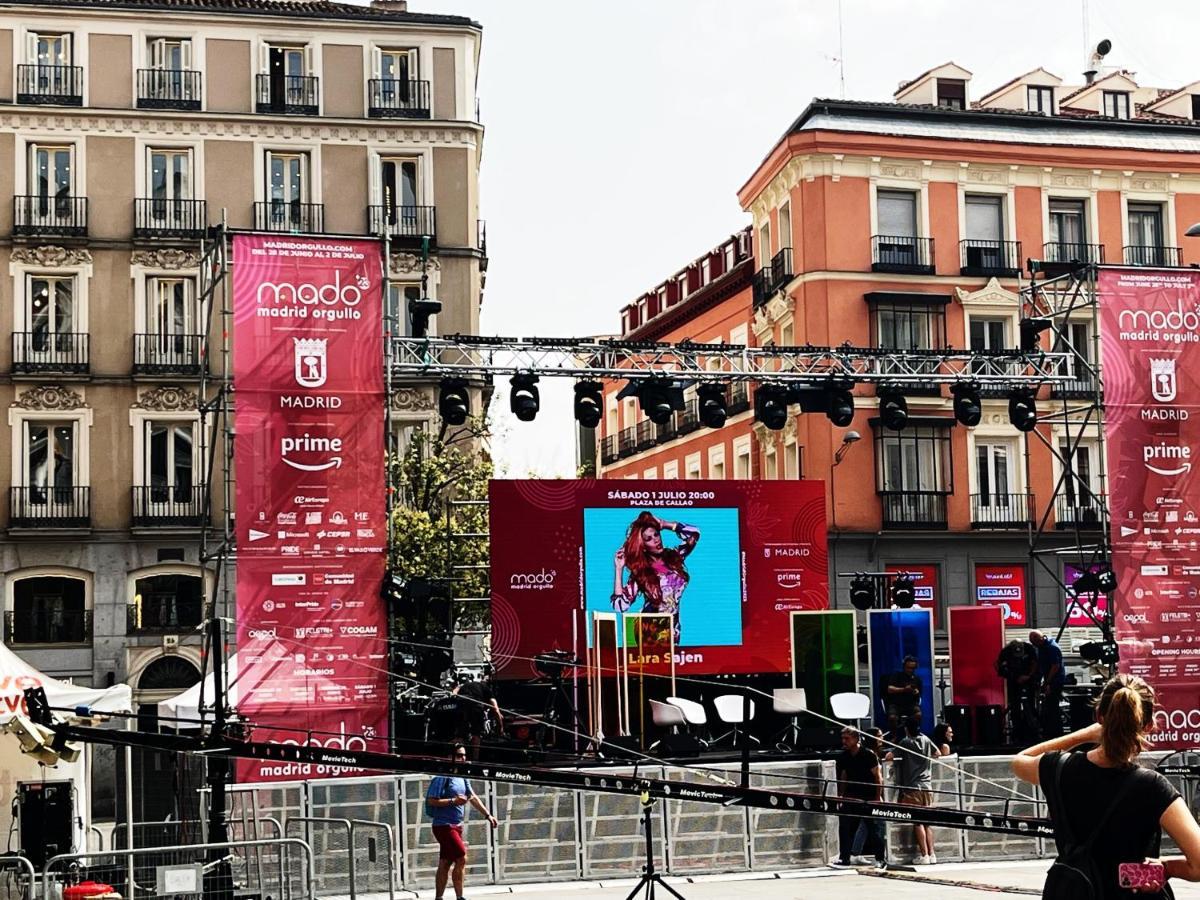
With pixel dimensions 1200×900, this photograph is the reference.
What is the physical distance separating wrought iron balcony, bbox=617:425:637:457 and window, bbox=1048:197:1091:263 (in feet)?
50.4

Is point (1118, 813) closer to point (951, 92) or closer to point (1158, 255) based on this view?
point (1158, 255)

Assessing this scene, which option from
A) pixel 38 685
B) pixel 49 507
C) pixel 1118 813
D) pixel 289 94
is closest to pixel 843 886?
pixel 38 685

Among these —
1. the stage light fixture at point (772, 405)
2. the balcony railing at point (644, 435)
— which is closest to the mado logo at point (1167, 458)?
the stage light fixture at point (772, 405)

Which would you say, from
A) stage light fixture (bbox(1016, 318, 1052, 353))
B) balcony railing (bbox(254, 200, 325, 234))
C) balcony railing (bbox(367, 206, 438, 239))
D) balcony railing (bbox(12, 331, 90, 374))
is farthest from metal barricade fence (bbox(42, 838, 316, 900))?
balcony railing (bbox(367, 206, 438, 239))

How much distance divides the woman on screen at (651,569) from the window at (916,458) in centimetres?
1322

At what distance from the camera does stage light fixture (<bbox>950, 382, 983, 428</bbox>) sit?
24.2 metres

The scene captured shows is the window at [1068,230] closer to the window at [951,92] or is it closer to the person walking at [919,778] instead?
the window at [951,92]

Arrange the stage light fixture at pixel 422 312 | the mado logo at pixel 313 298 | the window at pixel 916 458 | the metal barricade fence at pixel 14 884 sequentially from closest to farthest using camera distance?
1. the metal barricade fence at pixel 14 884
2. the mado logo at pixel 313 298
3. the stage light fixture at pixel 422 312
4. the window at pixel 916 458

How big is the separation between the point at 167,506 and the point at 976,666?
18647 millimetres

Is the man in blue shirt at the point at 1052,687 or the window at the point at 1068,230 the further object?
the window at the point at 1068,230

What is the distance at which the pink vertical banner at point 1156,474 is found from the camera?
2048 centimetres

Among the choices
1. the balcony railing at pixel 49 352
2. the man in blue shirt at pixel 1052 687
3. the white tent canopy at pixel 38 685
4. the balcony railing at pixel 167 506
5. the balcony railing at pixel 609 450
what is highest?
the balcony railing at pixel 49 352

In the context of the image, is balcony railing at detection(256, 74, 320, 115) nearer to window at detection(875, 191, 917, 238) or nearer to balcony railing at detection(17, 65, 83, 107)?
balcony railing at detection(17, 65, 83, 107)

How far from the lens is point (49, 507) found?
3566 centimetres
